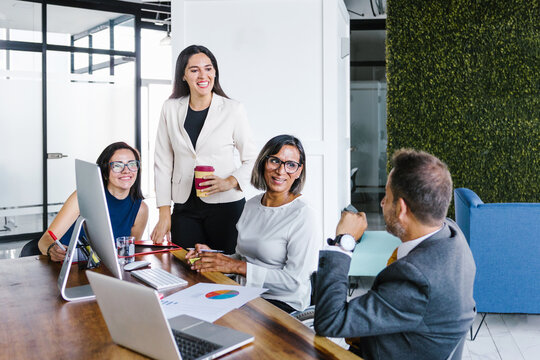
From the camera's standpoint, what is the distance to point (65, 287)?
6.40 ft

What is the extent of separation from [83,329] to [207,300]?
0.38m

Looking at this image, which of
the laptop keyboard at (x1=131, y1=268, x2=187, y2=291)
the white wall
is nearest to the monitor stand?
the laptop keyboard at (x1=131, y1=268, x2=187, y2=291)

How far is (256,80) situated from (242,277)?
276 cm

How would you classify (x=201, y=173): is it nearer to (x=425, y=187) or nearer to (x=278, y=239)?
(x=278, y=239)

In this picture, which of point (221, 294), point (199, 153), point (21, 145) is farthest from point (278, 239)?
point (21, 145)

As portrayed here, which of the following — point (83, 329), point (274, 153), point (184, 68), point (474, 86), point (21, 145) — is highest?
point (474, 86)

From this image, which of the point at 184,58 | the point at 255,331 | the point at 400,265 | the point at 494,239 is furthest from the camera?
the point at 494,239

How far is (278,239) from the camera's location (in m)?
2.24

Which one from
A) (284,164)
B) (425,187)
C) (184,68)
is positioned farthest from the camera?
(184,68)

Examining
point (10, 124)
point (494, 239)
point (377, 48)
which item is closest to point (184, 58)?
point (494, 239)

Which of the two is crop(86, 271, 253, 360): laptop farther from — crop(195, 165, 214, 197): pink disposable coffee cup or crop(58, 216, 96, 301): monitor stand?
crop(195, 165, 214, 197): pink disposable coffee cup

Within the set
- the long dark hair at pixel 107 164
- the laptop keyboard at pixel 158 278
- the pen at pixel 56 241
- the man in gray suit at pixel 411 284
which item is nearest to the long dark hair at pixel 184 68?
the long dark hair at pixel 107 164

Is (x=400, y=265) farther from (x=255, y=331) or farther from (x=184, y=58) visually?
(x=184, y=58)

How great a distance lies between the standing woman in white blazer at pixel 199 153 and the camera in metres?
2.88
